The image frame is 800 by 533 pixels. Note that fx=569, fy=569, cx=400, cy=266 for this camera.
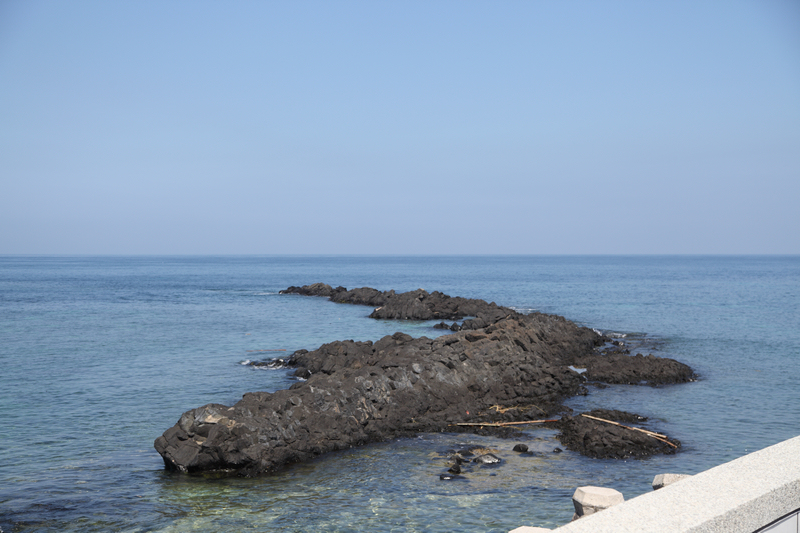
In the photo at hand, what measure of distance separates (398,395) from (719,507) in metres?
16.5

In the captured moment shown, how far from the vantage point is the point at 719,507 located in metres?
4.74

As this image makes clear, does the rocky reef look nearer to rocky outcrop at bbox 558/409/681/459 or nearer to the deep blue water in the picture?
rocky outcrop at bbox 558/409/681/459

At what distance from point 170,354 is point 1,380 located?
916cm

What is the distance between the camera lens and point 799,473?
533 cm

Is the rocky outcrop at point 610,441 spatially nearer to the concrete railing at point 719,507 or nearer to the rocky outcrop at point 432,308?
the concrete railing at point 719,507

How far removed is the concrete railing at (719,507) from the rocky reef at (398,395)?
11917mm

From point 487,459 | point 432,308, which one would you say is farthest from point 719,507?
point 432,308

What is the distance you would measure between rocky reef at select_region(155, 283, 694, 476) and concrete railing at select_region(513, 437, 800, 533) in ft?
39.1

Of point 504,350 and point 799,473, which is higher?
point 799,473

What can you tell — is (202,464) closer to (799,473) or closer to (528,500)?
(528,500)

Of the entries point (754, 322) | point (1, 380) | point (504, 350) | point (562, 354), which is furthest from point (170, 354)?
point (754, 322)

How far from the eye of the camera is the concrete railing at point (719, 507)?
14.9ft

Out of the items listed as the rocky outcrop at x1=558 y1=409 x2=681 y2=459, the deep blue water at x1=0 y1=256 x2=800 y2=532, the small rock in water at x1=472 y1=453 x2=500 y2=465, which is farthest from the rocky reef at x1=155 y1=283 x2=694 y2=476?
the small rock in water at x1=472 y1=453 x2=500 y2=465

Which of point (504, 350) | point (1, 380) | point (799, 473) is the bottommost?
point (1, 380)
